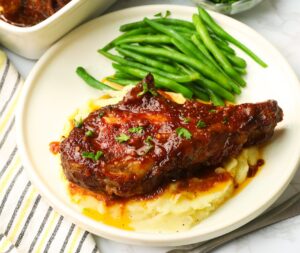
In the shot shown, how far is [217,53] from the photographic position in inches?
214

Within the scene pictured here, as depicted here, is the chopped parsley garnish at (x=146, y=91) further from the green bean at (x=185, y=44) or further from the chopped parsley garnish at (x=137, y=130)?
the green bean at (x=185, y=44)

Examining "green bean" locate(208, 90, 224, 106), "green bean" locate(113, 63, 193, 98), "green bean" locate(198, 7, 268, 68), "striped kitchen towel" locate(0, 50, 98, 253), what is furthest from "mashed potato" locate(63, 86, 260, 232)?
"green bean" locate(198, 7, 268, 68)

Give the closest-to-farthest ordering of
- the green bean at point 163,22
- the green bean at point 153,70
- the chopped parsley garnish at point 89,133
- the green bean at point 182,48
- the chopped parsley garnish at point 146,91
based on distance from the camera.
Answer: the chopped parsley garnish at point 89,133 → the chopped parsley garnish at point 146,91 → the green bean at point 153,70 → the green bean at point 182,48 → the green bean at point 163,22

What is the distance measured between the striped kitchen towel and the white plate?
0.22 metres

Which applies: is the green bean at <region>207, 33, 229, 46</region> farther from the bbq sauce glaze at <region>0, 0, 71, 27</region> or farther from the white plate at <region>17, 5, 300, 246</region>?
the bbq sauce glaze at <region>0, 0, 71, 27</region>

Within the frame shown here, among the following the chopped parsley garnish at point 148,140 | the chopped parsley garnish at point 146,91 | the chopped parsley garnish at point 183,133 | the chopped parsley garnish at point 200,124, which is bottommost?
the chopped parsley garnish at point 148,140

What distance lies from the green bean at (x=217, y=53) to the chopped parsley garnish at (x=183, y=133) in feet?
3.41

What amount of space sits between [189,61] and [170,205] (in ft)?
4.41

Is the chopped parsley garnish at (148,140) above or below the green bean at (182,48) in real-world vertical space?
below

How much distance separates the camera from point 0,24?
5496 millimetres

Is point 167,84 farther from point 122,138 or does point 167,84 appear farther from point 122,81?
point 122,138

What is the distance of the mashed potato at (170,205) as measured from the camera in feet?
15.2

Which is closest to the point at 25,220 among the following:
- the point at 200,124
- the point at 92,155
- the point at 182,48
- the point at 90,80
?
the point at 92,155

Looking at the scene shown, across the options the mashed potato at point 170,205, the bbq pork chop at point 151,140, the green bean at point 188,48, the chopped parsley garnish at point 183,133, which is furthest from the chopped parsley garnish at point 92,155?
the green bean at point 188,48
